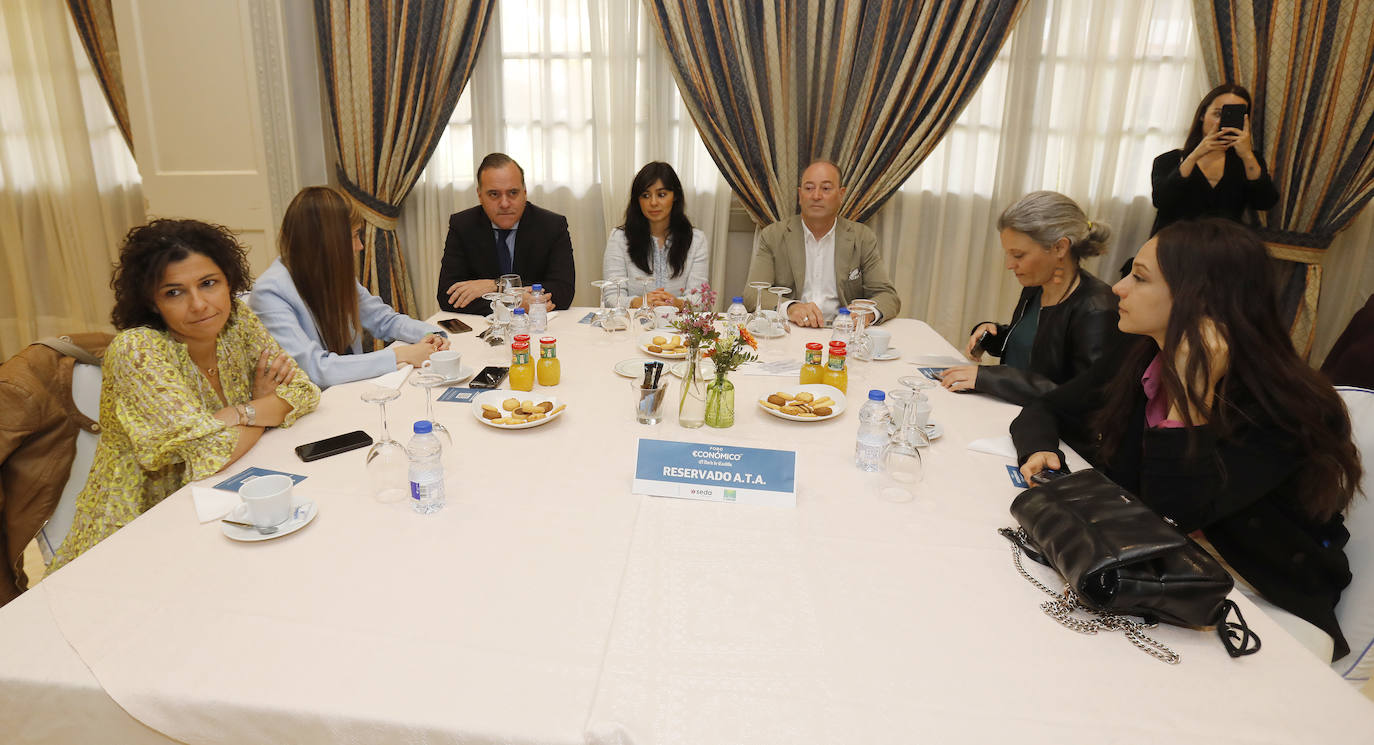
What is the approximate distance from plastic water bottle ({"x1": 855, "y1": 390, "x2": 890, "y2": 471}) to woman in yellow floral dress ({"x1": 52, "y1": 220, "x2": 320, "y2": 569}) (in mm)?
1356

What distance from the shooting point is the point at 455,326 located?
107 inches

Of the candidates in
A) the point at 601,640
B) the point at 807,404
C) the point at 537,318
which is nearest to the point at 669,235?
the point at 537,318

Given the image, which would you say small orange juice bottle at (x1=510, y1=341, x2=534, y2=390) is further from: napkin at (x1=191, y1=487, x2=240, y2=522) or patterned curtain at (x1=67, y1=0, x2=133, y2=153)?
patterned curtain at (x1=67, y1=0, x2=133, y2=153)

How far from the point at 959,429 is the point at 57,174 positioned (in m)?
5.71

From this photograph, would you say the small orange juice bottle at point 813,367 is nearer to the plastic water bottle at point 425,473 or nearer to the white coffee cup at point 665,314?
the white coffee cup at point 665,314

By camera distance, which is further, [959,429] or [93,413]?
[959,429]

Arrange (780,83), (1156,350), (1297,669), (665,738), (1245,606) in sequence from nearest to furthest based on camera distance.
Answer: (665,738) → (1297,669) → (1245,606) → (1156,350) → (780,83)

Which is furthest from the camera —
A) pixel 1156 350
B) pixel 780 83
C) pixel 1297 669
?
pixel 780 83

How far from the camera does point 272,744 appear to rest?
0.90 m

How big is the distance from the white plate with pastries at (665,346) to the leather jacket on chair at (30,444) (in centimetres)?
152

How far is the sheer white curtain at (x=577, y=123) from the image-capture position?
4.01m

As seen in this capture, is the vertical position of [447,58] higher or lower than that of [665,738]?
higher

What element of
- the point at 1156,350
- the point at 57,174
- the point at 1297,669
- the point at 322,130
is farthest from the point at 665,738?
the point at 57,174

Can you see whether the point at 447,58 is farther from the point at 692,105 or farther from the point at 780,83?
the point at 780,83
